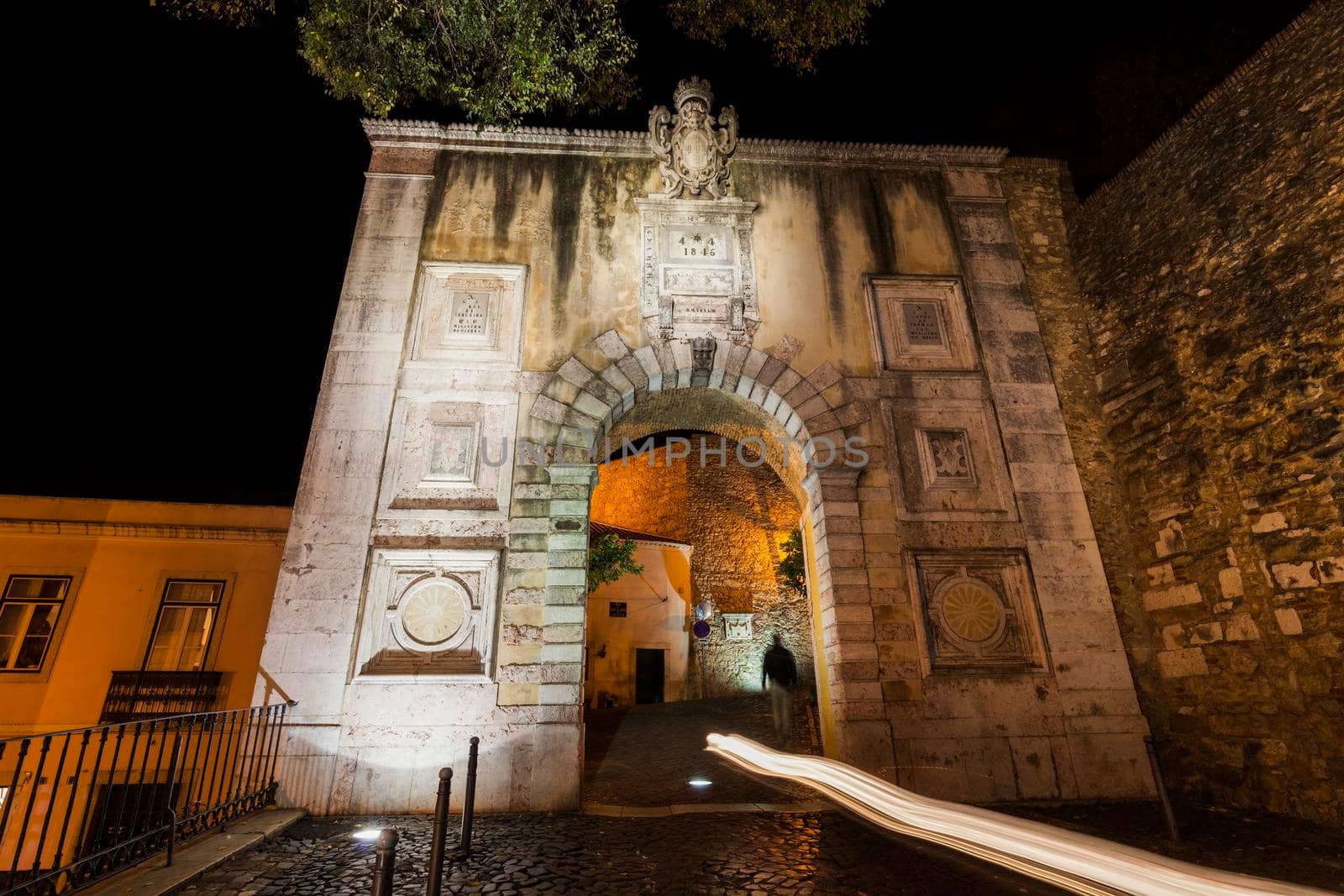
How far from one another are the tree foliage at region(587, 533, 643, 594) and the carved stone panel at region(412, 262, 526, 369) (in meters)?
11.2

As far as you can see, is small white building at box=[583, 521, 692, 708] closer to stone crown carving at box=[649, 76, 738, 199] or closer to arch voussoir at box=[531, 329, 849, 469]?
arch voussoir at box=[531, 329, 849, 469]

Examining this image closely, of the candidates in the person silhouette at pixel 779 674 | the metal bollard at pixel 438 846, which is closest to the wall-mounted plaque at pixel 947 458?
the metal bollard at pixel 438 846

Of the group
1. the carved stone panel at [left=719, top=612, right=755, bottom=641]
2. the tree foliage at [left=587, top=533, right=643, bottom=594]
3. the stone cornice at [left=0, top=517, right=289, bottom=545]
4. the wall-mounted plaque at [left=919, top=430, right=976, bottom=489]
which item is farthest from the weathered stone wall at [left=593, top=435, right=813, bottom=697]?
the wall-mounted plaque at [left=919, top=430, right=976, bottom=489]

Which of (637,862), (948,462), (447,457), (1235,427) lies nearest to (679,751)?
(637,862)

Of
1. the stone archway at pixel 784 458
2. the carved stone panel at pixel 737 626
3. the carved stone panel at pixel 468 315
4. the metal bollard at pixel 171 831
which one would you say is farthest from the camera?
the carved stone panel at pixel 737 626

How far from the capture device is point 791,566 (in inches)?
883

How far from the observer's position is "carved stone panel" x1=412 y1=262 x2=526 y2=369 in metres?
8.54

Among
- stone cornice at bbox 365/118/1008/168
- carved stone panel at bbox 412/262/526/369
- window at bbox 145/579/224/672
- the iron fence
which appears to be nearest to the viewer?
the iron fence

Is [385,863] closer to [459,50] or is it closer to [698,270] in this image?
[698,270]

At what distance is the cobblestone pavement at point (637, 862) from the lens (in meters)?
4.40

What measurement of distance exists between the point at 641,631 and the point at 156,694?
542 inches

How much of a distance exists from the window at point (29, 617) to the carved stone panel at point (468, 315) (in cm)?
965

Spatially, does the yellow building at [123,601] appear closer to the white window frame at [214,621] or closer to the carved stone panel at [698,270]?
the white window frame at [214,621]

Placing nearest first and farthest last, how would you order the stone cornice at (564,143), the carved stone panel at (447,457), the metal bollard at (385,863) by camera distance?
the metal bollard at (385,863) < the carved stone panel at (447,457) < the stone cornice at (564,143)
